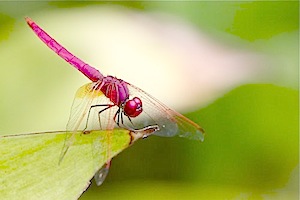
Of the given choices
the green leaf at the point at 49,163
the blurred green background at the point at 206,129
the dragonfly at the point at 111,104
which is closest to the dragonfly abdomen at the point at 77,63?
the dragonfly at the point at 111,104

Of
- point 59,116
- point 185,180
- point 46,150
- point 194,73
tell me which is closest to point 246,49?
point 194,73

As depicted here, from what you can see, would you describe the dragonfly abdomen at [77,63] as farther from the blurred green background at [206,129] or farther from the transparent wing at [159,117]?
the blurred green background at [206,129]

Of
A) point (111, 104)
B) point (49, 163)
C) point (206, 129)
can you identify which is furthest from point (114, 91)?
point (206, 129)

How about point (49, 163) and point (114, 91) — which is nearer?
point (49, 163)

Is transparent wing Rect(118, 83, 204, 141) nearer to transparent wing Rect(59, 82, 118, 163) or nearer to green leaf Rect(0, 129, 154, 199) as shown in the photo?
transparent wing Rect(59, 82, 118, 163)

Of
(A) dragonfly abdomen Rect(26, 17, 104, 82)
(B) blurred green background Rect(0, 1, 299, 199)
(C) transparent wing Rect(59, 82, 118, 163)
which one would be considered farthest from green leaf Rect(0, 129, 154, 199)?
(B) blurred green background Rect(0, 1, 299, 199)

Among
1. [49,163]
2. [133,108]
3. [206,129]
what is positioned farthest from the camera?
[206,129]

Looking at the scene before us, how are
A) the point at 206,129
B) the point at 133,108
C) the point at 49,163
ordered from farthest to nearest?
1. the point at 206,129
2. the point at 133,108
3. the point at 49,163

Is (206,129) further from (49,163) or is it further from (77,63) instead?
(49,163)
